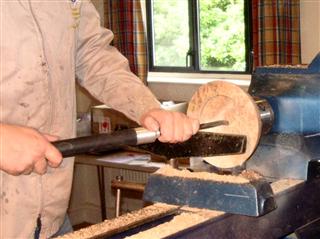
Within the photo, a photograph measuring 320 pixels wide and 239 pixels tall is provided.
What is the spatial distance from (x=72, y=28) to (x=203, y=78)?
269 centimetres

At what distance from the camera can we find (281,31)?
3496mm

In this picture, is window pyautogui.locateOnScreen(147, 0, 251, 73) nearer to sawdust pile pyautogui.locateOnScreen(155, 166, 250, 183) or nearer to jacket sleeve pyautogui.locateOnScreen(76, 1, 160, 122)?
jacket sleeve pyautogui.locateOnScreen(76, 1, 160, 122)

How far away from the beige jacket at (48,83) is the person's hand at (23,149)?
36cm

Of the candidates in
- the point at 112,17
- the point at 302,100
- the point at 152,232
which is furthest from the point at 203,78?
the point at 152,232

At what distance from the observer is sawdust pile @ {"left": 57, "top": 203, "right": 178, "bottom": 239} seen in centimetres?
104

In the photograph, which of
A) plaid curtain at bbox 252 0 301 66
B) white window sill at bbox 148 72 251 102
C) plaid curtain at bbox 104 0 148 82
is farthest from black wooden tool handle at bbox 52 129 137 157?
plaid curtain at bbox 104 0 148 82

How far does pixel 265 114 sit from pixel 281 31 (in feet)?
7.72

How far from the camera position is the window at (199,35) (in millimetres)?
3939

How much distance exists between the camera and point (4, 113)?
4.43ft

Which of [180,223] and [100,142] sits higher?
[100,142]

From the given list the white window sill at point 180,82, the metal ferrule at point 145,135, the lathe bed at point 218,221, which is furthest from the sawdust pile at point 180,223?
the white window sill at point 180,82

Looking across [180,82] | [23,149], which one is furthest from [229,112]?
[180,82]

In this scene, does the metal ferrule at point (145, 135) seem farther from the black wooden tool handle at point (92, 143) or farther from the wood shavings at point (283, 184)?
the wood shavings at point (283, 184)

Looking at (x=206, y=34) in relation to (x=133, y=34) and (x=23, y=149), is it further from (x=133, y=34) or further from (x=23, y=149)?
(x=23, y=149)
